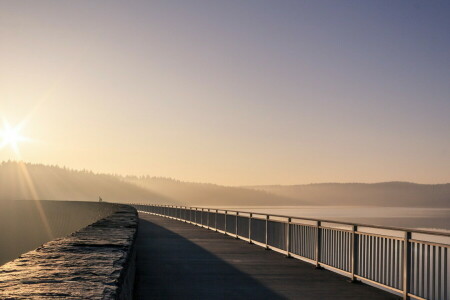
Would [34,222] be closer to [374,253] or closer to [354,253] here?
[354,253]

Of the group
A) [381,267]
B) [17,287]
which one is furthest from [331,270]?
[17,287]

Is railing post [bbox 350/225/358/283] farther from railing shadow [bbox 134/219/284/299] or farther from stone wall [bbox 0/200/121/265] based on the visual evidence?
stone wall [bbox 0/200/121/265]

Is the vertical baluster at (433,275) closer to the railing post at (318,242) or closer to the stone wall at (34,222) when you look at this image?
the railing post at (318,242)

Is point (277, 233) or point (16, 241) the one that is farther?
point (16, 241)

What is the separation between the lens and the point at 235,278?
1364 centimetres

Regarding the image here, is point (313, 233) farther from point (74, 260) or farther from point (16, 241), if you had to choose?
point (16, 241)

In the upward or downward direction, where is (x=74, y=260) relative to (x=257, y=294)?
upward

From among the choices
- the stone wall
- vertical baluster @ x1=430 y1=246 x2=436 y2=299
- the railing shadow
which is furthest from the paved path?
the stone wall

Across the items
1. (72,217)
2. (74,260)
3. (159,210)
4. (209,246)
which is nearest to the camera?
(74,260)

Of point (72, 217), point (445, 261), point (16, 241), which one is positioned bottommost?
point (16, 241)

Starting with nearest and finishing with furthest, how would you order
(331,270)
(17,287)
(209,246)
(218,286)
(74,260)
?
(17,287) → (74,260) → (218,286) → (331,270) → (209,246)

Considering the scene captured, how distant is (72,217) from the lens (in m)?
92.9

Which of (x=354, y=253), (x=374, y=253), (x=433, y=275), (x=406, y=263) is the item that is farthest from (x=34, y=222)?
(x=433, y=275)

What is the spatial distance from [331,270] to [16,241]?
146 meters
